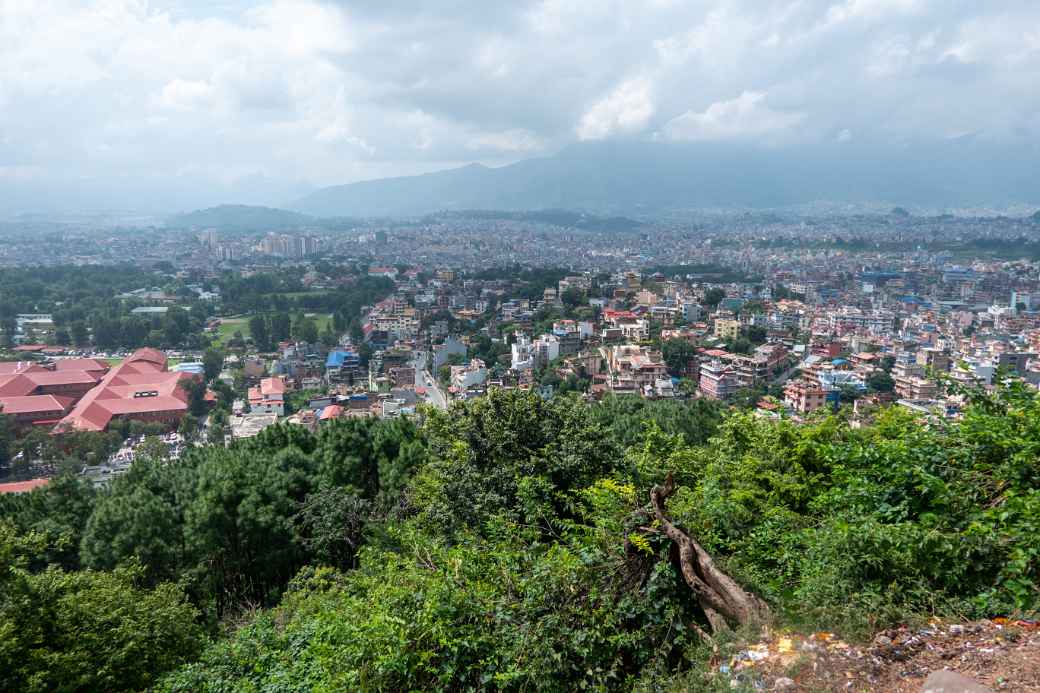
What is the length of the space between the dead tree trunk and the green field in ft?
106

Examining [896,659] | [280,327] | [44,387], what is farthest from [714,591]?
[280,327]

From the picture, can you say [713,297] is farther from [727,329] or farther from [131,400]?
[131,400]

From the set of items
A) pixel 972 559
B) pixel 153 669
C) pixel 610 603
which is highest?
pixel 972 559

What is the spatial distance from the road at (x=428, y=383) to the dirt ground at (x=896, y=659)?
1763 cm

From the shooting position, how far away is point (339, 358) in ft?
89.5

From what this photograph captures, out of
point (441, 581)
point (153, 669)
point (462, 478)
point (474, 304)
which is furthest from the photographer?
point (474, 304)

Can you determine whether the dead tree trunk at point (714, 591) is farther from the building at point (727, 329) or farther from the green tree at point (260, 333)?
the green tree at point (260, 333)

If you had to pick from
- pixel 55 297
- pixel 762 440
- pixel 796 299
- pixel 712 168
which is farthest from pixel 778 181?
pixel 762 440

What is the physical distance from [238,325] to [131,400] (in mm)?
15501

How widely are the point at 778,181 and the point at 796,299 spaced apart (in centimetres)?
14556

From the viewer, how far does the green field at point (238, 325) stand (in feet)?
107

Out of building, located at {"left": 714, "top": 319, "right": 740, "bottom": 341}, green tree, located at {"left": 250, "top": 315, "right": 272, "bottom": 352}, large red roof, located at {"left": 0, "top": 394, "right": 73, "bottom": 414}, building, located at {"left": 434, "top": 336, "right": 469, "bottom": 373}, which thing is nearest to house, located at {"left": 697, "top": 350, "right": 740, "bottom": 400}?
building, located at {"left": 714, "top": 319, "right": 740, "bottom": 341}

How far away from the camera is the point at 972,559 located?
8.18 feet

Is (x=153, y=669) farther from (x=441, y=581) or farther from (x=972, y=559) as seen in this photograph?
(x=972, y=559)
